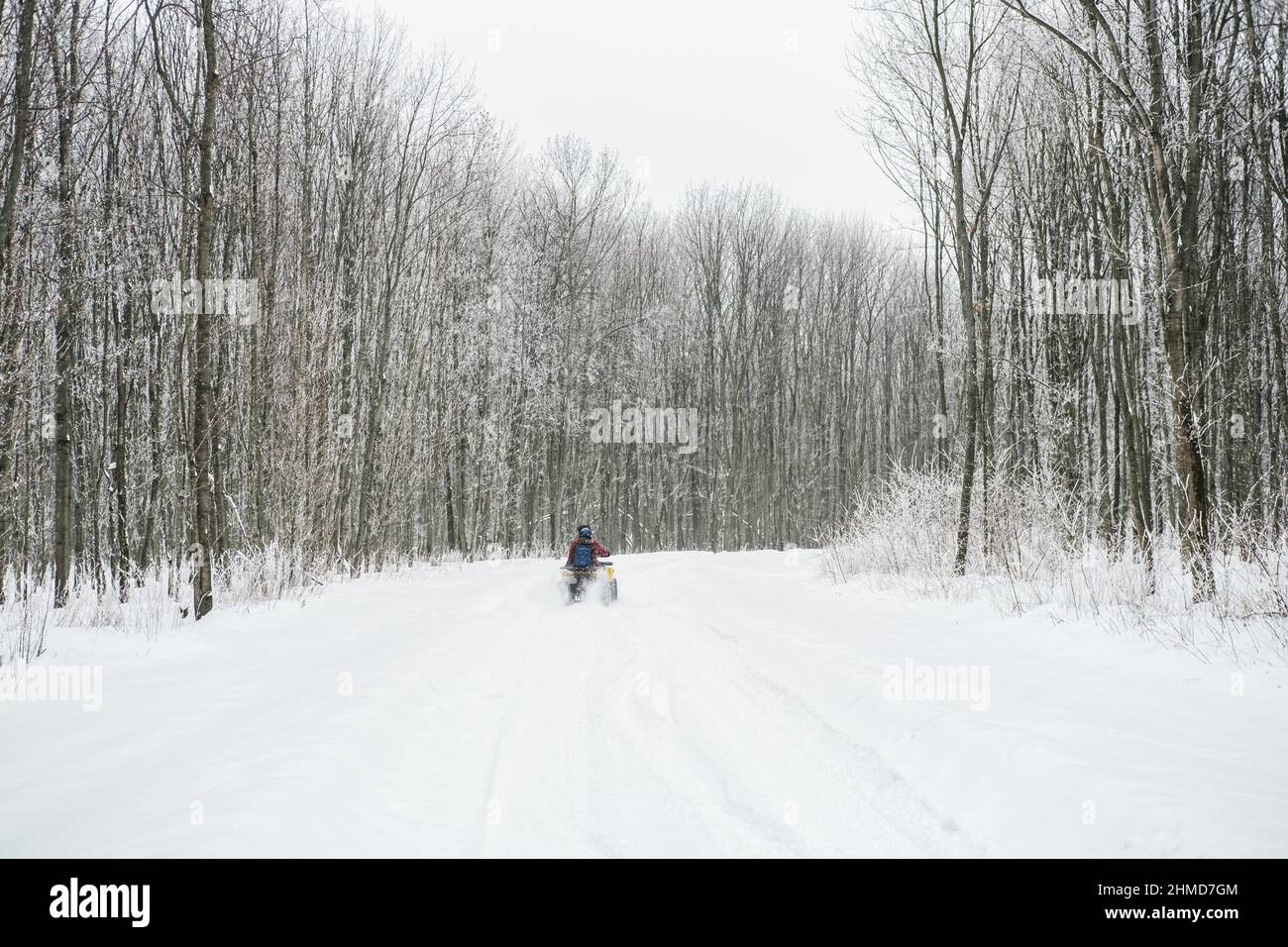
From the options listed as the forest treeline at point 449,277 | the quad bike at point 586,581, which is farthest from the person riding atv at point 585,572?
the forest treeline at point 449,277

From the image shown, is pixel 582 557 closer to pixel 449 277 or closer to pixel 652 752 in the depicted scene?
pixel 652 752

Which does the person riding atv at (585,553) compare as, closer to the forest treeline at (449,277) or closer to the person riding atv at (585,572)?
the person riding atv at (585,572)

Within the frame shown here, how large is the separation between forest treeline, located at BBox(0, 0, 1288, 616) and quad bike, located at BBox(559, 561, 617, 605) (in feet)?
14.4

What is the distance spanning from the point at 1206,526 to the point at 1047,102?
10668 mm

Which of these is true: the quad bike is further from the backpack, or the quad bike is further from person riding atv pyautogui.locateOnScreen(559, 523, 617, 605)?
the backpack

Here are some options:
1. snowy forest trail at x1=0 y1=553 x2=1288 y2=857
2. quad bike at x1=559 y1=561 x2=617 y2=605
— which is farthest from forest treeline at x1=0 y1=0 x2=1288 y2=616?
quad bike at x1=559 y1=561 x2=617 y2=605

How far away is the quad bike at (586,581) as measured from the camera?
1137 centimetres

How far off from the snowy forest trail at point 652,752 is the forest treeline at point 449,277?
8.79 feet

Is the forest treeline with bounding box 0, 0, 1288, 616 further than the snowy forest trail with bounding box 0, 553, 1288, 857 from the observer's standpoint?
Yes

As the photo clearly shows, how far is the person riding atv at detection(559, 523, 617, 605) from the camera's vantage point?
11391 millimetres

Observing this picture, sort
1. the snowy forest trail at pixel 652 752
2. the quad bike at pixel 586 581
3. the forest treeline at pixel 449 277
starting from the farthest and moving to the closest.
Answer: the quad bike at pixel 586 581
the forest treeline at pixel 449 277
the snowy forest trail at pixel 652 752

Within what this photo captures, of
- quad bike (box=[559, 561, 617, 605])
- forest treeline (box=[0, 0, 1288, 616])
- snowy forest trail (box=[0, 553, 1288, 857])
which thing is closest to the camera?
snowy forest trail (box=[0, 553, 1288, 857])

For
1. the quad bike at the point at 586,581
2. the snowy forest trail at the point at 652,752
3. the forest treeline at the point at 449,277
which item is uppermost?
the forest treeline at the point at 449,277
